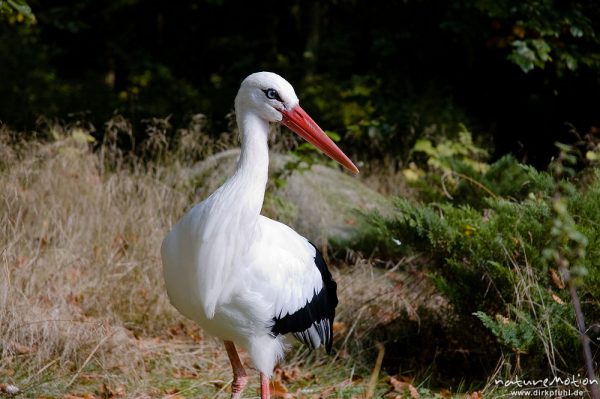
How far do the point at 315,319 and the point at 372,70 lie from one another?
5.11 metres

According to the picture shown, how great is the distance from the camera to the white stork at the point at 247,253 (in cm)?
343

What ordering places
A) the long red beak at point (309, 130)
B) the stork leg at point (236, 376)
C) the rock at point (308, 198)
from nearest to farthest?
1. the long red beak at point (309, 130)
2. the stork leg at point (236, 376)
3. the rock at point (308, 198)

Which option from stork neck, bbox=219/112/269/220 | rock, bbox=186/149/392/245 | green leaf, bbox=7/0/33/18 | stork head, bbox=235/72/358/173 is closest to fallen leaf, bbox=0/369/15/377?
stork neck, bbox=219/112/269/220

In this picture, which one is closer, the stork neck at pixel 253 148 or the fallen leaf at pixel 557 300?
the stork neck at pixel 253 148

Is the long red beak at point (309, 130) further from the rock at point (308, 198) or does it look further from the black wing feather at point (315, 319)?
the rock at point (308, 198)

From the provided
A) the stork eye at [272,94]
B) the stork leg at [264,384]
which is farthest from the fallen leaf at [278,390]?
the stork eye at [272,94]

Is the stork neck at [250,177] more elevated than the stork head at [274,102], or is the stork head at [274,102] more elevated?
the stork head at [274,102]

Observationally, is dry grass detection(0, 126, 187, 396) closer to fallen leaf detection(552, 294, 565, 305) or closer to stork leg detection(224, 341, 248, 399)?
stork leg detection(224, 341, 248, 399)

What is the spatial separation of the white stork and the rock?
7.48ft

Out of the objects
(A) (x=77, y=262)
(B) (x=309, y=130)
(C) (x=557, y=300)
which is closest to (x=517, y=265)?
(C) (x=557, y=300)

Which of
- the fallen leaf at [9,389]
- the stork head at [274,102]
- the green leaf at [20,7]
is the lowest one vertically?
the fallen leaf at [9,389]

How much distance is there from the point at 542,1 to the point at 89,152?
12.9ft

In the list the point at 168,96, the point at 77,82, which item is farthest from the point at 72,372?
the point at 77,82

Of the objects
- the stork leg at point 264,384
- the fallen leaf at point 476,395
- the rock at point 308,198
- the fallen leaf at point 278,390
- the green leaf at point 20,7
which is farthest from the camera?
the rock at point 308,198
